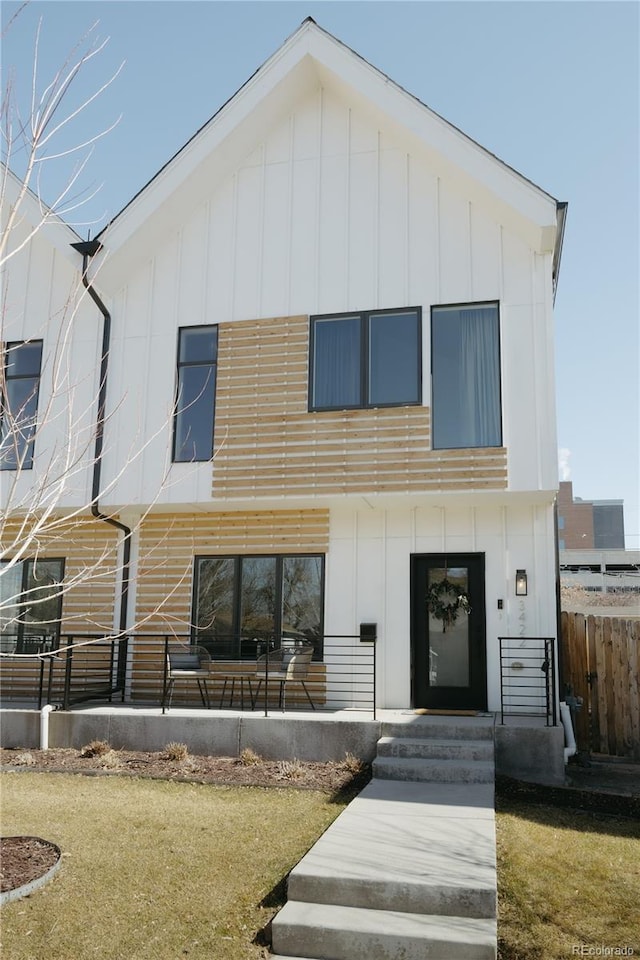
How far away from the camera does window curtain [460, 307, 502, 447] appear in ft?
35.2

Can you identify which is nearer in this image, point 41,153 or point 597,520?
point 41,153

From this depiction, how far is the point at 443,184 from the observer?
37.4 ft

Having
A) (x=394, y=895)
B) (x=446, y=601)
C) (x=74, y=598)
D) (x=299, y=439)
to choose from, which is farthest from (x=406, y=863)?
(x=74, y=598)

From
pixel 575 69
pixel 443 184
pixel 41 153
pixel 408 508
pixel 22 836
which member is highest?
pixel 575 69

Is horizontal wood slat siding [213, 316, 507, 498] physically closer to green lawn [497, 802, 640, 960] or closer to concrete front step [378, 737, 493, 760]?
concrete front step [378, 737, 493, 760]

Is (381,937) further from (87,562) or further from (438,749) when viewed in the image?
(87,562)

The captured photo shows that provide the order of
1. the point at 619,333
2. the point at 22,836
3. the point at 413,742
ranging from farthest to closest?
the point at 619,333 → the point at 413,742 → the point at 22,836

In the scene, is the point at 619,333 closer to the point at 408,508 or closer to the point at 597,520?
the point at 408,508

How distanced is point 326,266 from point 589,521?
68634 millimetres

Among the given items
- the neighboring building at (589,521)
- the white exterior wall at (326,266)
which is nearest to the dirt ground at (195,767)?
the white exterior wall at (326,266)

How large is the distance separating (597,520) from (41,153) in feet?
252

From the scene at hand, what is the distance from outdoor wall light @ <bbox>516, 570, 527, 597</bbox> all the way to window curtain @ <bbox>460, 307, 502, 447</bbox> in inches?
69.0

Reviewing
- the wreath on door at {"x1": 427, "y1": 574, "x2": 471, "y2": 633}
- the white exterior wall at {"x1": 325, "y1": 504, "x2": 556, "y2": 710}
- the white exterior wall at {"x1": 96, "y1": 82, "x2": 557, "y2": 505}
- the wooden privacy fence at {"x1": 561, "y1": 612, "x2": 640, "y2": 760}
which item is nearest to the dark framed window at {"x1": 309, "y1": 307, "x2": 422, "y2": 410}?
the white exterior wall at {"x1": 96, "y1": 82, "x2": 557, "y2": 505}

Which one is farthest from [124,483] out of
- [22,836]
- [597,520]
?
[597,520]
